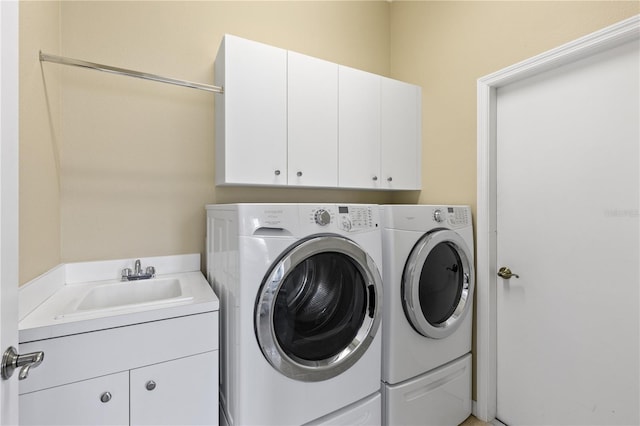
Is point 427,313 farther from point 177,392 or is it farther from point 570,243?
point 177,392

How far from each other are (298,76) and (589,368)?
221 centimetres

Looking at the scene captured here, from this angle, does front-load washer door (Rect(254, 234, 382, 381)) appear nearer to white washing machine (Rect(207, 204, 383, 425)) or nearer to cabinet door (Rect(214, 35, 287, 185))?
white washing machine (Rect(207, 204, 383, 425))

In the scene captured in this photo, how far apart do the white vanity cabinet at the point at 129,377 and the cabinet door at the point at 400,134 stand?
155cm

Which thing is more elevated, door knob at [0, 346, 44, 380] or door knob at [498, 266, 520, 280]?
door knob at [0, 346, 44, 380]

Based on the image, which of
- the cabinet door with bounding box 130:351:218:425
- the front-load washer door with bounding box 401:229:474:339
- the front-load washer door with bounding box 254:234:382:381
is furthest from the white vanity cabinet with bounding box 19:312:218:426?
the front-load washer door with bounding box 401:229:474:339

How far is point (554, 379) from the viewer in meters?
1.60

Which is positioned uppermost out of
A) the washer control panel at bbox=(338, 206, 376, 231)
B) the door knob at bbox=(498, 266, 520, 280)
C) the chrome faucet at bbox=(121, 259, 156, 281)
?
the washer control panel at bbox=(338, 206, 376, 231)

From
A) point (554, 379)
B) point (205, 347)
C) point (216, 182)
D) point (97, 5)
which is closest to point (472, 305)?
point (554, 379)

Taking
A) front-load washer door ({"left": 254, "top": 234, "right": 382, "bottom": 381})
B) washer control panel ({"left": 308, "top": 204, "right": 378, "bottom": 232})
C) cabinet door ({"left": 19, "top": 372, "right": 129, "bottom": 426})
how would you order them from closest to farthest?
1. cabinet door ({"left": 19, "top": 372, "right": 129, "bottom": 426})
2. front-load washer door ({"left": 254, "top": 234, "right": 382, "bottom": 381})
3. washer control panel ({"left": 308, "top": 204, "right": 378, "bottom": 232})

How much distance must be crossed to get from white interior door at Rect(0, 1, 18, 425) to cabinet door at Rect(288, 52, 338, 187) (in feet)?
4.03

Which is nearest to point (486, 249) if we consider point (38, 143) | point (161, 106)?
point (161, 106)

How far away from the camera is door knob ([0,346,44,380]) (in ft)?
1.96

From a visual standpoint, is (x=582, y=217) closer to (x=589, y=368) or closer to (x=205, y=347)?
(x=589, y=368)

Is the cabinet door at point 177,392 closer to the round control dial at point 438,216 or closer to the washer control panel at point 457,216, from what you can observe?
the round control dial at point 438,216
